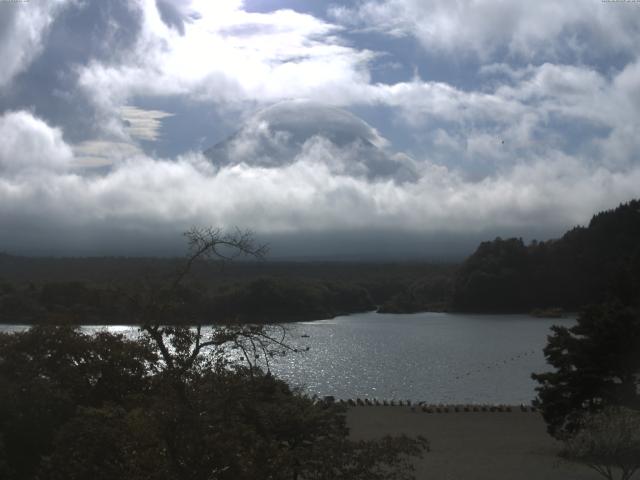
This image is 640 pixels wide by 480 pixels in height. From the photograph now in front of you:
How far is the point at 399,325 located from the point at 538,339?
16973 millimetres

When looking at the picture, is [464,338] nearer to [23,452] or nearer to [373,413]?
[373,413]

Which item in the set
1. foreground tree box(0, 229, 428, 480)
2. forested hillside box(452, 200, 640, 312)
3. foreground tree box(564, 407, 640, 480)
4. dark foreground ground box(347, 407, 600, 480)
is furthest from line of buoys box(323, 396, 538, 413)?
forested hillside box(452, 200, 640, 312)

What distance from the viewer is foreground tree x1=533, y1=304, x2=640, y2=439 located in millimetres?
16281

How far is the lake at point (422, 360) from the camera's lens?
104 ft

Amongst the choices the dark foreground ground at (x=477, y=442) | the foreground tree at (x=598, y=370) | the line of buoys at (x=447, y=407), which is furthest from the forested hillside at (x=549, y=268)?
the foreground tree at (x=598, y=370)

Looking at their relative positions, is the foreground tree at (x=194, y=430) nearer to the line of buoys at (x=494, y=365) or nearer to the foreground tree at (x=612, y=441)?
the foreground tree at (x=612, y=441)

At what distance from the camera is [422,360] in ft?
139

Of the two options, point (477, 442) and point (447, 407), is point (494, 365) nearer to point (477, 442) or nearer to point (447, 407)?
point (447, 407)

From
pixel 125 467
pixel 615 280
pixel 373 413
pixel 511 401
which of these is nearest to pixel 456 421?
pixel 373 413

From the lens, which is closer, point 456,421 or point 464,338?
point 456,421

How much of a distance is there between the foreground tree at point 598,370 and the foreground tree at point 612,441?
3.21 meters

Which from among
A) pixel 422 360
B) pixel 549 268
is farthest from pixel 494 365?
pixel 549 268

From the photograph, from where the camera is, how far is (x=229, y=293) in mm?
54594

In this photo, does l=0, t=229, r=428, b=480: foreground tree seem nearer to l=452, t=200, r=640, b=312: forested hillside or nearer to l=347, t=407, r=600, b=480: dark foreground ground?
l=347, t=407, r=600, b=480: dark foreground ground
